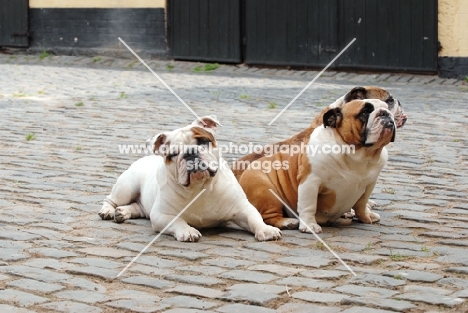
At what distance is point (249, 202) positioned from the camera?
6758 mm

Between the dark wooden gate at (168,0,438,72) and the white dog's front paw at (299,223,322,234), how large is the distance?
10767 millimetres

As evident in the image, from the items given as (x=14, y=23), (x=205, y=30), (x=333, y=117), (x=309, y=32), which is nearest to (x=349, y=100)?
(x=333, y=117)

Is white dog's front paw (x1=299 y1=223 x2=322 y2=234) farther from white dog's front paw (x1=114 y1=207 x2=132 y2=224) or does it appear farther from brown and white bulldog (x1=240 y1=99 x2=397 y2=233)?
white dog's front paw (x1=114 y1=207 x2=132 y2=224)

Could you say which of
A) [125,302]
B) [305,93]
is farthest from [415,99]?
[125,302]

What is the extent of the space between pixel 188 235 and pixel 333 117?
3.99ft

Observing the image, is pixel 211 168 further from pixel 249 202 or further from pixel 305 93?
pixel 305 93

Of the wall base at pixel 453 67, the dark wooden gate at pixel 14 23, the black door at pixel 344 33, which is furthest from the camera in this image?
the dark wooden gate at pixel 14 23

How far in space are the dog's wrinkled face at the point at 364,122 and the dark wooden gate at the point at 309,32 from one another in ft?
35.1

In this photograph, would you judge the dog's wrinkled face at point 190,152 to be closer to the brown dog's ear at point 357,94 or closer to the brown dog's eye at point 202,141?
the brown dog's eye at point 202,141

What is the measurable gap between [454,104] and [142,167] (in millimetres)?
7546

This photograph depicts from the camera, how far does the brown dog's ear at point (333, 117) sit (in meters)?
6.49

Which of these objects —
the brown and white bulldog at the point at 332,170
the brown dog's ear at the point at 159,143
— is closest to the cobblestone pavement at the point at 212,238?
the brown and white bulldog at the point at 332,170

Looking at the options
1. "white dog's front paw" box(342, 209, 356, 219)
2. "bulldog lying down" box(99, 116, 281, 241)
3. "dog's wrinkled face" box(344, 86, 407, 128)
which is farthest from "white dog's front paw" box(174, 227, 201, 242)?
"dog's wrinkled face" box(344, 86, 407, 128)

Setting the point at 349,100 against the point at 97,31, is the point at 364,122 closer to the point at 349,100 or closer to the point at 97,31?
the point at 349,100
